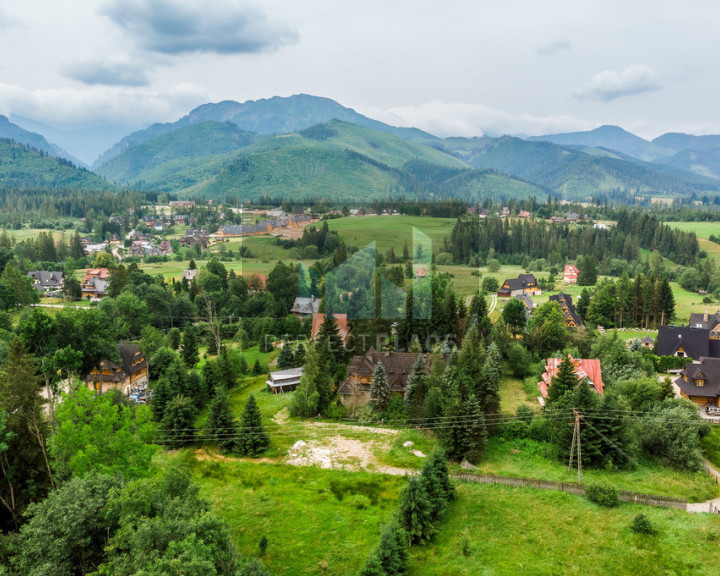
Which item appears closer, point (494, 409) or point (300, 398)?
point (494, 409)

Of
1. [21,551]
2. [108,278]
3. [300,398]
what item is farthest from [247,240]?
[21,551]

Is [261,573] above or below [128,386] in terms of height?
above

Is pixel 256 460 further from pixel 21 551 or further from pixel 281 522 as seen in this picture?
pixel 21 551

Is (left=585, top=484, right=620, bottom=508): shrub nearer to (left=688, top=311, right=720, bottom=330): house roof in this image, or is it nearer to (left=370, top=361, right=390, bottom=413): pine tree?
(left=370, top=361, right=390, bottom=413): pine tree

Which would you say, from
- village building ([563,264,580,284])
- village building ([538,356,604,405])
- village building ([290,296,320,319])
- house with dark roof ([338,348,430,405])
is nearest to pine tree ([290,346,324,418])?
house with dark roof ([338,348,430,405])

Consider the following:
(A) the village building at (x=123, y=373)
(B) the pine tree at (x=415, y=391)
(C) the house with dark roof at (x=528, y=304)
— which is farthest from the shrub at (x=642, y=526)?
(C) the house with dark roof at (x=528, y=304)

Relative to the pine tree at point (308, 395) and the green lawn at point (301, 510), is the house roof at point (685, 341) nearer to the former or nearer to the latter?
the green lawn at point (301, 510)
